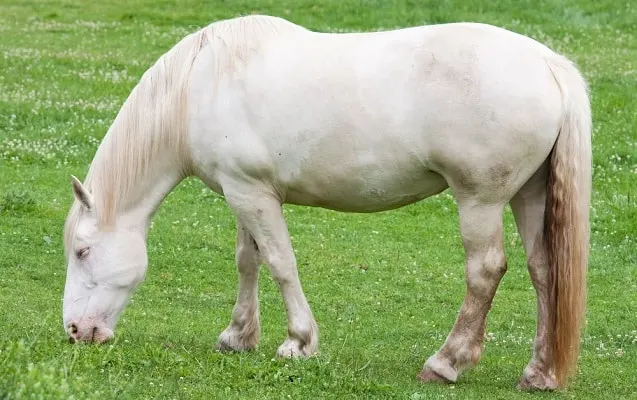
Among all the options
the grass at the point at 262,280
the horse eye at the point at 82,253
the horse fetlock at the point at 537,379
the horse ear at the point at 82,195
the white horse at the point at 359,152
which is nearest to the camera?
the grass at the point at 262,280

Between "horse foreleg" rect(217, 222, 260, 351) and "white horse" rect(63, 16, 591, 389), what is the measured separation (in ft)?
1.20

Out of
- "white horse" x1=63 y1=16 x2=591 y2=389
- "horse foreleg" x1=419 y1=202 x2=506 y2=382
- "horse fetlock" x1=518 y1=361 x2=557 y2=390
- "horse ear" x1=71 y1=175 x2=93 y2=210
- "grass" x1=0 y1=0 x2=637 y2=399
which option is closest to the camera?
"grass" x1=0 y1=0 x2=637 y2=399

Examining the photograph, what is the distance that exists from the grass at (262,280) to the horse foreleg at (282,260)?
0.21 m

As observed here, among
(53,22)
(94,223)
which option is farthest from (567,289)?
(53,22)

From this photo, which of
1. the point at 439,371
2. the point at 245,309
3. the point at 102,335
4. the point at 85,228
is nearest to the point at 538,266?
the point at 439,371

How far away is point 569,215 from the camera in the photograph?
7.24 metres

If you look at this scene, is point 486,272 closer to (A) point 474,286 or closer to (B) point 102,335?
(A) point 474,286

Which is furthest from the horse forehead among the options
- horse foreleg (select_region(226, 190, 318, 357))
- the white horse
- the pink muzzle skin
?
horse foreleg (select_region(226, 190, 318, 357))

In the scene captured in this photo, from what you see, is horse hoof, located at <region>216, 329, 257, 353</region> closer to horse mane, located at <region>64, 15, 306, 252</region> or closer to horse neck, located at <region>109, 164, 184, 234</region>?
horse neck, located at <region>109, 164, 184, 234</region>

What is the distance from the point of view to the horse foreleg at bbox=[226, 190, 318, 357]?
7.68 metres

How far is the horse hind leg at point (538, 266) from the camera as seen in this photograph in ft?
24.1

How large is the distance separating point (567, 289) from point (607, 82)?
36.5ft

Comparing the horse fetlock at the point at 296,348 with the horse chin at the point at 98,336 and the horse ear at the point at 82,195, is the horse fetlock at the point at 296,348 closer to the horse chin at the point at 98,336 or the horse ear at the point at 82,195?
the horse chin at the point at 98,336

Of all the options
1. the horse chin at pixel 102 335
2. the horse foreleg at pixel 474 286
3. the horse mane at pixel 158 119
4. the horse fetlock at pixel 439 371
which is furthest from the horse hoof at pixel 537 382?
the horse chin at pixel 102 335
